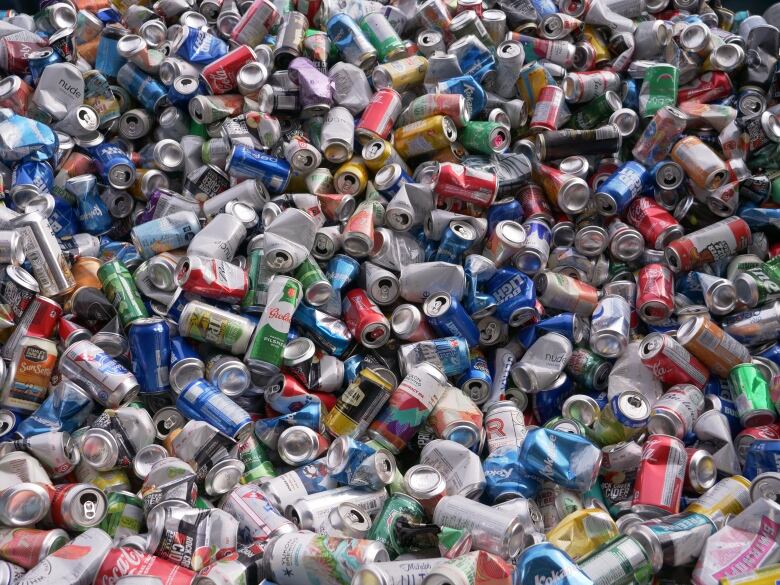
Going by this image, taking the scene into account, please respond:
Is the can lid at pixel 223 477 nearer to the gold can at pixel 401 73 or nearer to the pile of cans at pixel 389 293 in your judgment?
the pile of cans at pixel 389 293

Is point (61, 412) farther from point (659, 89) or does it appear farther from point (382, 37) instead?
point (659, 89)

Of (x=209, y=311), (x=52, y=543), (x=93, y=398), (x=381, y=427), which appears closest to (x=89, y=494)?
(x=52, y=543)

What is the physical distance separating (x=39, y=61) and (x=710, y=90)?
240cm

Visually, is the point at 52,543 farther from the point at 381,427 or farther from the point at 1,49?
the point at 1,49

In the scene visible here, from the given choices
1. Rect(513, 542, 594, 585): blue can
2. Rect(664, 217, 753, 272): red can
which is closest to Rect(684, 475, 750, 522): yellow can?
Rect(513, 542, 594, 585): blue can

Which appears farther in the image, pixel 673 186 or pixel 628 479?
pixel 673 186

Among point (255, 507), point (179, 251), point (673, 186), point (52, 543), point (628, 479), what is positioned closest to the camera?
point (52, 543)

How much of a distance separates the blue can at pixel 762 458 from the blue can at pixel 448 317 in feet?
2.63

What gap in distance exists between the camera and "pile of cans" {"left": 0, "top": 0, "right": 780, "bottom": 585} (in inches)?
72.3

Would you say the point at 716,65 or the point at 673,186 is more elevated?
the point at 716,65

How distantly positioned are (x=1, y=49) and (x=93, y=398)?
5.03 feet

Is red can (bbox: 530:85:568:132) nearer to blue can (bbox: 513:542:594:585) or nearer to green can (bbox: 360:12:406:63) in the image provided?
green can (bbox: 360:12:406:63)

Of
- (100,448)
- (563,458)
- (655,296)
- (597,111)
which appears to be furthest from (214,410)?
(597,111)

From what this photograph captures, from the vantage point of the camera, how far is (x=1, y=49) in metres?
2.97
